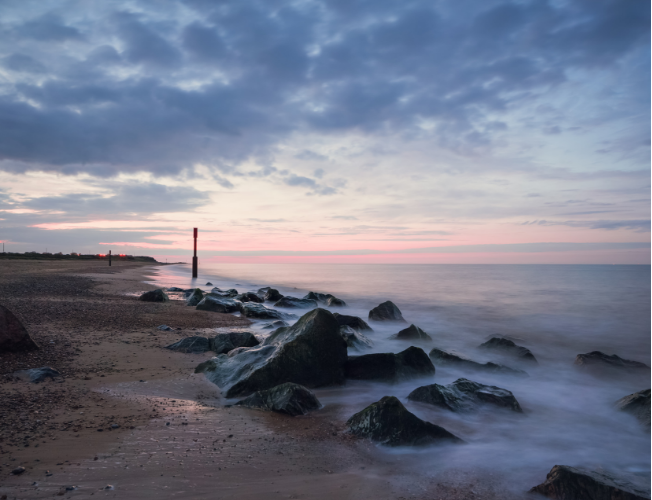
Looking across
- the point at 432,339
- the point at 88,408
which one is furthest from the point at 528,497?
the point at 432,339

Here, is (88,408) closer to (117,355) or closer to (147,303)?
(117,355)

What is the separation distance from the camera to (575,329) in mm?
12984

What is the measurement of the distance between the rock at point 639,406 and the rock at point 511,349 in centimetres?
270

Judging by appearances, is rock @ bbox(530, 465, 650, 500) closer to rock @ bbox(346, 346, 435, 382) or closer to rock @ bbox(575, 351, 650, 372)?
rock @ bbox(346, 346, 435, 382)

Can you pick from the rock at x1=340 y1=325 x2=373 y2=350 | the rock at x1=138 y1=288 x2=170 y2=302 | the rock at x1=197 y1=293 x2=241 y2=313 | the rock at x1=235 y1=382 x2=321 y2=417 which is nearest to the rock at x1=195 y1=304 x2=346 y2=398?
the rock at x1=235 y1=382 x2=321 y2=417

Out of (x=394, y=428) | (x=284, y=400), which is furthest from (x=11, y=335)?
(x=394, y=428)

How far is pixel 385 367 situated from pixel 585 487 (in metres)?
3.10

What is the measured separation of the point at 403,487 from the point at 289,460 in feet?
3.10

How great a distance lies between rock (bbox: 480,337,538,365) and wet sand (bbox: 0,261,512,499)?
5698mm

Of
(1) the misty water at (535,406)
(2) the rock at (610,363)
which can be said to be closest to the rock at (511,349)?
(1) the misty water at (535,406)

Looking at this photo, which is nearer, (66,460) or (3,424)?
(66,460)

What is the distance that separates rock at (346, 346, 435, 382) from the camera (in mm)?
5797

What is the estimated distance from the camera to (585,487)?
2.98 m

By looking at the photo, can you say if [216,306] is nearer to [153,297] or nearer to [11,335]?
[153,297]
